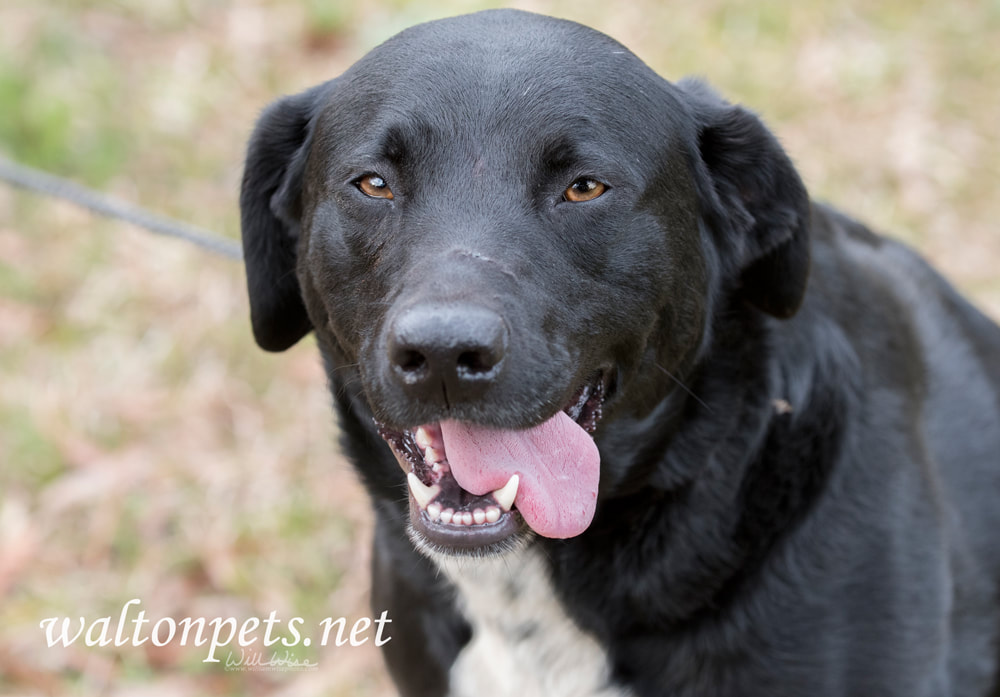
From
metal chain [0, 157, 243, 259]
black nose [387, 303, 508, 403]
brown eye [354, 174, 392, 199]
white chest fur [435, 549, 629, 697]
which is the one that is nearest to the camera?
black nose [387, 303, 508, 403]

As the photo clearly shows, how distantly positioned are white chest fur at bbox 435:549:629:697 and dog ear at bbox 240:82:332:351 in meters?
0.74

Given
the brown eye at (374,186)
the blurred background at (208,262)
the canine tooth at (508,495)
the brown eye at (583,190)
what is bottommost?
the blurred background at (208,262)

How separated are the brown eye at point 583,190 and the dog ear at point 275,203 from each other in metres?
0.70

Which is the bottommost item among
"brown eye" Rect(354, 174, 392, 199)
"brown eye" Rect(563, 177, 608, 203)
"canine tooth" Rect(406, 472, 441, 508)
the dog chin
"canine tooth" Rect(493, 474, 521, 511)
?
the dog chin

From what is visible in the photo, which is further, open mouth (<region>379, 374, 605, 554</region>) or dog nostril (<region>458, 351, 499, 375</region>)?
open mouth (<region>379, 374, 605, 554</region>)

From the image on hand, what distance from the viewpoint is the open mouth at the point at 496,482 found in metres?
2.03

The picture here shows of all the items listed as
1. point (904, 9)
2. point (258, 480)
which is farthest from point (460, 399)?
point (904, 9)

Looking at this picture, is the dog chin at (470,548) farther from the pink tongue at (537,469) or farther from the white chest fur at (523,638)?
the white chest fur at (523,638)

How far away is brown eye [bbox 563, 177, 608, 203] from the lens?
208 centimetres

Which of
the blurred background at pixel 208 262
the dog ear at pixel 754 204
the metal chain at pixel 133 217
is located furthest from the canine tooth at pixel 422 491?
the metal chain at pixel 133 217

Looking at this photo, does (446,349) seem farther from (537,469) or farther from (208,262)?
(208,262)

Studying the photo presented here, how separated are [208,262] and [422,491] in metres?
2.92

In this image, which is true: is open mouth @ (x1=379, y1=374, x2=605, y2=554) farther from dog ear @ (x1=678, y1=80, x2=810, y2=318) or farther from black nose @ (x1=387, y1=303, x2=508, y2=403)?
dog ear @ (x1=678, y1=80, x2=810, y2=318)

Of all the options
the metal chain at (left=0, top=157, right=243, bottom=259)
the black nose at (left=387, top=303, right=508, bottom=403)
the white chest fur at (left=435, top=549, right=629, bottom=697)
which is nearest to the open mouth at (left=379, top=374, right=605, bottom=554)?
the black nose at (left=387, top=303, right=508, bottom=403)
